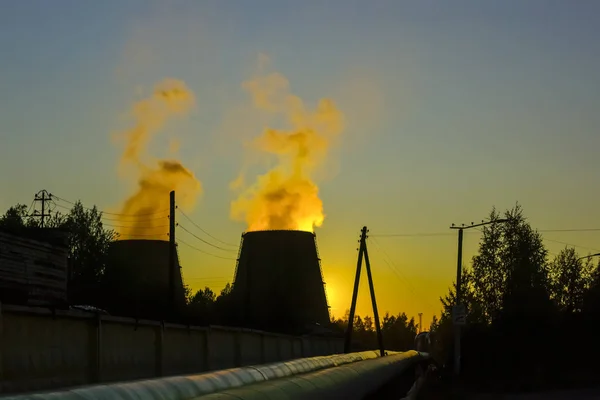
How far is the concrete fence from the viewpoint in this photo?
14719 mm

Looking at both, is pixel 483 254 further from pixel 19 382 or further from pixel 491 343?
pixel 19 382

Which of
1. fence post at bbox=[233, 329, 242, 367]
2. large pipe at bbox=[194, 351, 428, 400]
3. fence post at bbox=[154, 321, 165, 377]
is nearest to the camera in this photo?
large pipe at bbox=[194, 351, 428, 400]

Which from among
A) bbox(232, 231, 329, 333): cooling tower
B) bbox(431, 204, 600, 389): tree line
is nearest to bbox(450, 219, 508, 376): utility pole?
bbox(431, 204, 600, 389): tree line

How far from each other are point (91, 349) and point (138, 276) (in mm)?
46099

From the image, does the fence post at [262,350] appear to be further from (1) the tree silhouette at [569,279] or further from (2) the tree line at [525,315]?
(1) the tree silhouette at [569,279]

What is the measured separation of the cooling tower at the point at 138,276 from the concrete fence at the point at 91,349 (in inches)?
1061

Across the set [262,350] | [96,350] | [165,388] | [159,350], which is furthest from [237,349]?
[165,388]

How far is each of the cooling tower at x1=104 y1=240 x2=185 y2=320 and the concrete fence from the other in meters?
26.9

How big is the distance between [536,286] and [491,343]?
23.4 ft

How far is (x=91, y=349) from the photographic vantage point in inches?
699

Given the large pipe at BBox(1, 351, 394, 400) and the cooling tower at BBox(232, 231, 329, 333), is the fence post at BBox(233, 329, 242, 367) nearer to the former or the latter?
the large pipe at BBox(1, 351, 394, 400)

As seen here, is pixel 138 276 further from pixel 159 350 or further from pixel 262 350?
pixel 159 350

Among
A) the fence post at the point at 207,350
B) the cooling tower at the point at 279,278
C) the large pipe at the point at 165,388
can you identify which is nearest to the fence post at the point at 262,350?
the fence post at the point at 207,350

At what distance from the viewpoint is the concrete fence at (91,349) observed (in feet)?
48.3
